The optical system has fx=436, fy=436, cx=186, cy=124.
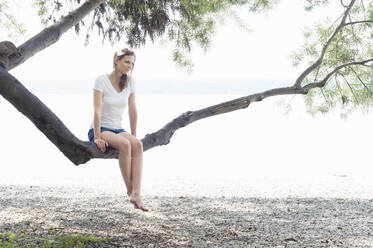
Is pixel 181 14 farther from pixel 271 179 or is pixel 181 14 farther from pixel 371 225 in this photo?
pixel 271 179

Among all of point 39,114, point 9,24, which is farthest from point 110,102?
point 9,24

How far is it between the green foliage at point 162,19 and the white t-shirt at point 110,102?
1.34 meters

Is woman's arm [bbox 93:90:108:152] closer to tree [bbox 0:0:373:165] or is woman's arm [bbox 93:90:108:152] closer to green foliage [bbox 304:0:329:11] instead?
tree [bbox 0:0:373:165]

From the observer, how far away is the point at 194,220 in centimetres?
387

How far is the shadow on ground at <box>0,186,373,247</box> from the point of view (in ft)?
10.7

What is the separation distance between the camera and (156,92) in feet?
109

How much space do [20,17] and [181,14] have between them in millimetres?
1797

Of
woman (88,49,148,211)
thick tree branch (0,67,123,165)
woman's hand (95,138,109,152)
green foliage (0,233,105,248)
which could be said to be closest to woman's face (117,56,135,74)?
woman (88,49,148,211)

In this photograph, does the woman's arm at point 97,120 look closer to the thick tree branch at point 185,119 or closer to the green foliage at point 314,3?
the thick tree branch at point 185,119

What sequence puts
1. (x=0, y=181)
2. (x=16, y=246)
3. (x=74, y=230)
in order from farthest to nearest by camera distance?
(x=0, y=181) < (x=74, y=230) < (x=16, y=246)

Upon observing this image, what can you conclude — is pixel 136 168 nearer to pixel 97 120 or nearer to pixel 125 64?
pixel 97 120

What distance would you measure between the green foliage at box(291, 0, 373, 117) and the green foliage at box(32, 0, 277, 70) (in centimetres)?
68

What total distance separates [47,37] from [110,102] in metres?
0.72

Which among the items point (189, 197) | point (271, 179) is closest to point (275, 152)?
point (271, 179)
